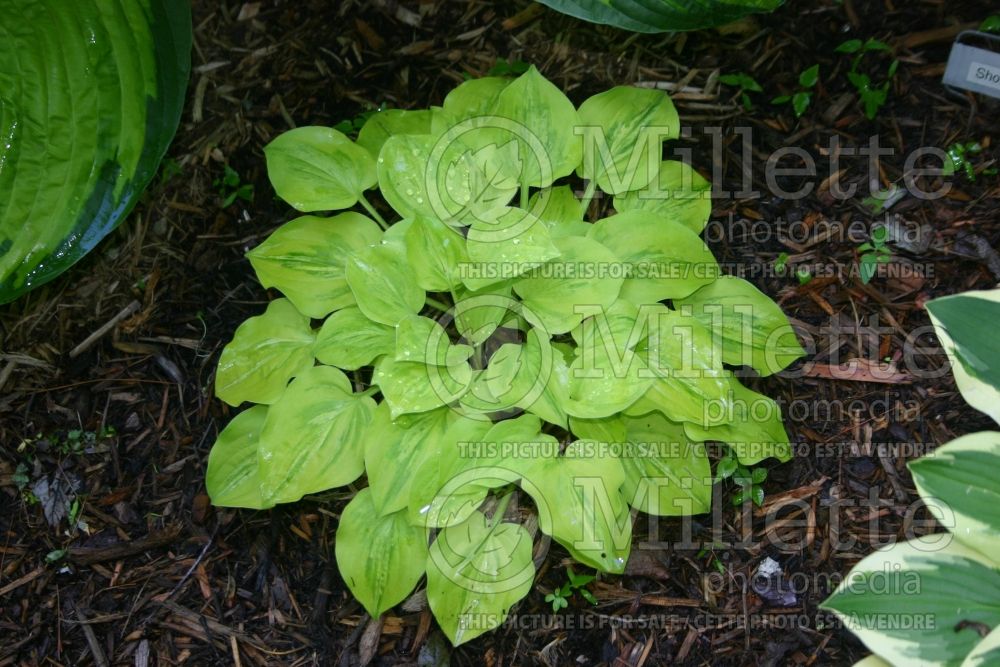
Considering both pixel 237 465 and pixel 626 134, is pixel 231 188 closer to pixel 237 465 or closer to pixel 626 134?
pixel 237 465

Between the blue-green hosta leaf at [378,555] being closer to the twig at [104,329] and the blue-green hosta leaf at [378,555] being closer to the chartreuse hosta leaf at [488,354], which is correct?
the chartreuse hosta leaf at [488,354]

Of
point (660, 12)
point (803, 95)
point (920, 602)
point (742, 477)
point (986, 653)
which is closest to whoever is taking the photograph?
point (986, 653)

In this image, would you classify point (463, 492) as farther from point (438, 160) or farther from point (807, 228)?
point (807, 228)

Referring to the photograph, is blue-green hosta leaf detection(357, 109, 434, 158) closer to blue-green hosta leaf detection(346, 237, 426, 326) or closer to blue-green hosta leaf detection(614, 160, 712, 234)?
blue-green hosta leaf detection(346, 237, 426, 326)

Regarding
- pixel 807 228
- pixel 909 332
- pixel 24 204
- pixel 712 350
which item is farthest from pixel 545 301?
pixel 24 204

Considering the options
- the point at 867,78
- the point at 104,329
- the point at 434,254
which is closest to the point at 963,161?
the point at 867,78

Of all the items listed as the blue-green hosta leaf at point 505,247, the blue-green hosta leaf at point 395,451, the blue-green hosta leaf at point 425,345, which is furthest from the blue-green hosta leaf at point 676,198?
the blue-green hosta leaf at point 395,451
